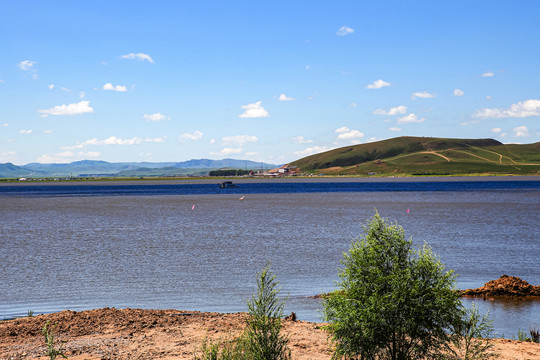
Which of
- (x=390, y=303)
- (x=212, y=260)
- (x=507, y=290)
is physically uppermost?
(x=390, y=303)

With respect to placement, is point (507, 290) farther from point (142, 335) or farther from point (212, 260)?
point (212, 260)

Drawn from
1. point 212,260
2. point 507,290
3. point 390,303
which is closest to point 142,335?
point 390,303

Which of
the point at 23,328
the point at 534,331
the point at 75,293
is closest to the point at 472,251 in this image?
the point at 534,331

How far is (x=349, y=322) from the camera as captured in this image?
1084 centimetres

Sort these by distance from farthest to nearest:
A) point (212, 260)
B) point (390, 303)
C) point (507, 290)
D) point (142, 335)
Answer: point (212, 260), point (507, 290), point (142, 335), point (390, 303)

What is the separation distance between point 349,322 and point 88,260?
81.3 ft

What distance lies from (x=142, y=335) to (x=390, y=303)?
24.9 ft

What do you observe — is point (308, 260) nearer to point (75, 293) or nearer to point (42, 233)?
point (75, 293)

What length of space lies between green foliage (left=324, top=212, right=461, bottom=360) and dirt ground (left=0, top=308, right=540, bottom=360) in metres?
1.60

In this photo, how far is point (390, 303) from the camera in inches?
416

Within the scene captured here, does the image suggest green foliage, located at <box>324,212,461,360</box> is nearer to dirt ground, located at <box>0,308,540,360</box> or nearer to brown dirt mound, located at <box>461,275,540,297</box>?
dirt ground, located at <box>0,308,540,360</box>

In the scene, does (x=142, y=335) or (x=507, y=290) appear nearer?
(x=142, y=335)

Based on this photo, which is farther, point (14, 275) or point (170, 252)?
point (170, 252)

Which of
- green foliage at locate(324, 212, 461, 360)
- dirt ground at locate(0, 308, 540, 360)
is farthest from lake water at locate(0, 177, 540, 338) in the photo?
green foliage at locate(324, 212, 461, 360)
